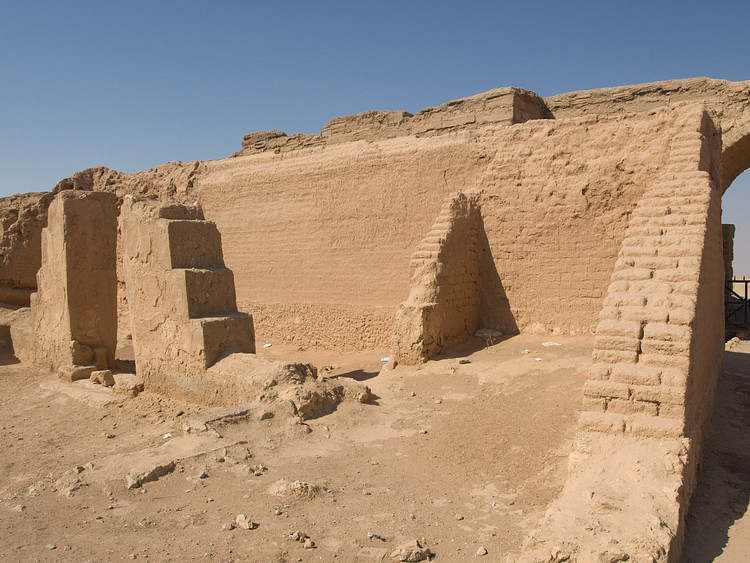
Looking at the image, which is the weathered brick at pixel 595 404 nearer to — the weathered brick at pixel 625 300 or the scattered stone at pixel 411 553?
the weathered brick at pixel 625 300

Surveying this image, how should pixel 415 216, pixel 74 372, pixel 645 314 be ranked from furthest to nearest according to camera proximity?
pixel 415 216 < pixel 74 372 < pixel 645 314

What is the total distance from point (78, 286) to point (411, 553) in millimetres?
6613

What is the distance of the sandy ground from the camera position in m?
3.48

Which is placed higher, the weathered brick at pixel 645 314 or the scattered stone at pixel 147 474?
the weathered brick at pixel 645 314

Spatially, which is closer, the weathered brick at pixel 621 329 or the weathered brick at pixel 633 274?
the weathered brick at pixel 621 329

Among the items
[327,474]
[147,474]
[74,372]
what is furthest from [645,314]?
[74,372]

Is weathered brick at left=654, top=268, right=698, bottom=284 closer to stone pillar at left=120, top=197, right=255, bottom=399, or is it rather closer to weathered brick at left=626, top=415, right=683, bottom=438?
weathered brick at left=626, top=415, right=683, bottom=438

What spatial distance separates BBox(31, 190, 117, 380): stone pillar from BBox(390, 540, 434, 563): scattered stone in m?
6.09

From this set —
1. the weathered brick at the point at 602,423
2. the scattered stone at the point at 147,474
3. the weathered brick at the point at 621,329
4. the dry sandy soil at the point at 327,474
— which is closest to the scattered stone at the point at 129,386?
the dry sandy soil at the point at 327,474

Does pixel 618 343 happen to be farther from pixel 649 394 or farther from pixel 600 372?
pixel 649 394

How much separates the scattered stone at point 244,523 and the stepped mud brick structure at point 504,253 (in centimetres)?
164

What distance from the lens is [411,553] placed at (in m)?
3.29

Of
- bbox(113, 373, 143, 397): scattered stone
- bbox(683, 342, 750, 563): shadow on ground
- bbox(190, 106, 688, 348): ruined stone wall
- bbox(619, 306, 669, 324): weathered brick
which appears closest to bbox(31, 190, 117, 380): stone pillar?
bbox(113, 373, 143, 397): scattered stone

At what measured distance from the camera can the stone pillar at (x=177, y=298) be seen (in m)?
6.39
